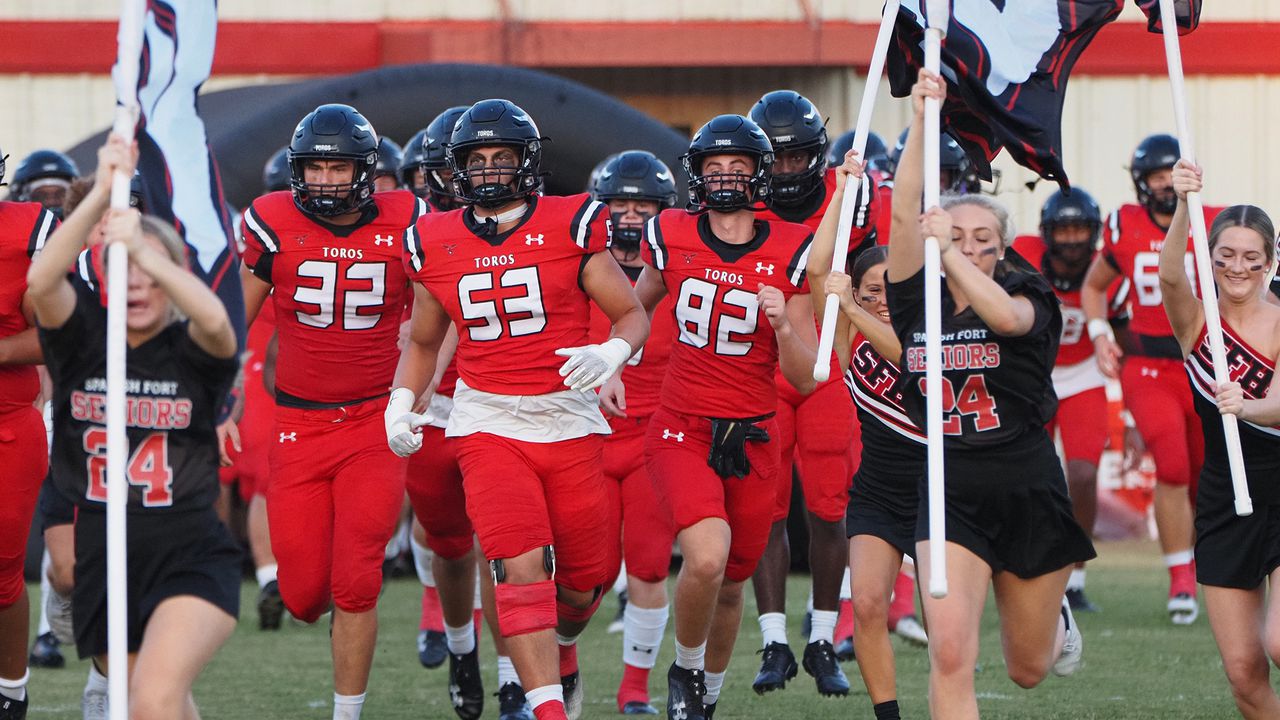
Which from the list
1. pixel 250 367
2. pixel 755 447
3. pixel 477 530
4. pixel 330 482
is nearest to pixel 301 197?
pixel 330 482

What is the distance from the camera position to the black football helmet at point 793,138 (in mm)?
7199

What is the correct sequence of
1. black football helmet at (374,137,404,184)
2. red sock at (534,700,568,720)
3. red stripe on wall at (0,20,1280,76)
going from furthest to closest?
red stripe on wall at (0,20,1280,76) → black football helmet at (374,137,404,184) → red sock at (534,700,568,720)

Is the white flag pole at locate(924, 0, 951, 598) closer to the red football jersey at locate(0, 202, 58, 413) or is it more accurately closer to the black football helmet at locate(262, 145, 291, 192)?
the red football jersey at locate(0, 202, 58, 413)

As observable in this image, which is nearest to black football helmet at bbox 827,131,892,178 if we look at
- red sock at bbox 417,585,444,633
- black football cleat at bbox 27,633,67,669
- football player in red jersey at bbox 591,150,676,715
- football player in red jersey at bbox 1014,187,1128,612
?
football player in red jersey at bbox 1014,187,1128,612

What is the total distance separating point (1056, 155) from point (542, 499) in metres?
2.01

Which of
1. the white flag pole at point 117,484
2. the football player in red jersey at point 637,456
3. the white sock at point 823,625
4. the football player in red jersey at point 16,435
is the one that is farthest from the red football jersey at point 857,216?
the white flag pole at point 117,484

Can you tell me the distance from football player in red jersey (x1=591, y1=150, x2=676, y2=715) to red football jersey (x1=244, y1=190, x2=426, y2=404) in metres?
0.95

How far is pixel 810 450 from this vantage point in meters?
7.59

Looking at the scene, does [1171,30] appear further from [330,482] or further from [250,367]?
[250,367]

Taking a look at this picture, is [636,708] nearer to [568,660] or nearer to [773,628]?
[568,660]

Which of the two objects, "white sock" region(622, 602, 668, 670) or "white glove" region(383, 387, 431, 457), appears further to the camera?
"white sock" region(622, 602, 668, 670)

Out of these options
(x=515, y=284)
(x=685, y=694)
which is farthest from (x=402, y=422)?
(x=685, y=694)

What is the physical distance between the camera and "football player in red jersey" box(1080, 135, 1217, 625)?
923 centimetres

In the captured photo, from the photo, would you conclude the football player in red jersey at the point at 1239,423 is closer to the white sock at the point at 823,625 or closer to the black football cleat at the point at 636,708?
the white sock at the point at 823,625
